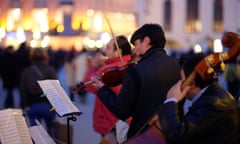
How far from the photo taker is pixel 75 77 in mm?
14062

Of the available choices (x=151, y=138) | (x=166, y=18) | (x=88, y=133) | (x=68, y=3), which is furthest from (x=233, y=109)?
(x=166, y=18)

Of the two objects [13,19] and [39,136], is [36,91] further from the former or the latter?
[13,19]

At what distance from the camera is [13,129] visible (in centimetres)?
383

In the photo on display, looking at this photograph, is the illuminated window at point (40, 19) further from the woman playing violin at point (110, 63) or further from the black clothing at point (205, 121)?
the black clothing at point (205, 121)

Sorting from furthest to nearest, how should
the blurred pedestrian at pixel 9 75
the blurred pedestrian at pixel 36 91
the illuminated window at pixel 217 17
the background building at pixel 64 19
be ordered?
the illuminated window at pixel 217 17, the background building at pixel 64 19, the blurred pedestrian at pixel 9 75, the blurred pedestrian at pixel 36 91

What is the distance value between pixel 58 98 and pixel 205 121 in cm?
157

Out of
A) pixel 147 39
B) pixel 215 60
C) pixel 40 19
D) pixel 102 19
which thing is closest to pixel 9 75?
pixel 147 39

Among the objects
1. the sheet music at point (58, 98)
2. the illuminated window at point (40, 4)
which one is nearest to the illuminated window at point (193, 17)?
the illuminated window at point (40, 4)

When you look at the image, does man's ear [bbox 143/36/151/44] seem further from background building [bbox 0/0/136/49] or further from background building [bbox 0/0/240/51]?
background building [bbox 0/0/136/49]

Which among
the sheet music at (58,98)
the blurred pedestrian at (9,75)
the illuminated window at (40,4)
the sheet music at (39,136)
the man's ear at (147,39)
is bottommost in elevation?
the illuminated window at (40,4)

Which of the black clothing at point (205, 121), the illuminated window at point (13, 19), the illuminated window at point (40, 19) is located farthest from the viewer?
the illuminated window at point (13, 19)

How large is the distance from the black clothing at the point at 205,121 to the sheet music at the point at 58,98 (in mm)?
1208

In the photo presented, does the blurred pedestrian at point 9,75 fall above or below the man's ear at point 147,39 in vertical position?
below

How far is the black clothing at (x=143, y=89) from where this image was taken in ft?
→ 11.7
